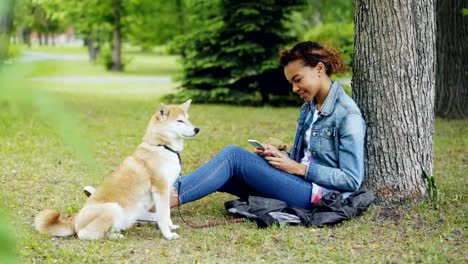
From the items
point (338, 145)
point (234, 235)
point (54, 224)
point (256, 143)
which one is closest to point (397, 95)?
point (338, 145)

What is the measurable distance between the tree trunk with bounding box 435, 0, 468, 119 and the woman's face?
7.23 metres

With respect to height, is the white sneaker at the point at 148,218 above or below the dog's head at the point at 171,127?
below

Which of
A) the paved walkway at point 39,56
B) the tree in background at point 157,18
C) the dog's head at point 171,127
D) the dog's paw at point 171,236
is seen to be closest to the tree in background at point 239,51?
the dog's head at point 171,127

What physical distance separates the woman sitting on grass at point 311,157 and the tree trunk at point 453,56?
23.0 ft

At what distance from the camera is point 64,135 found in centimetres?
107

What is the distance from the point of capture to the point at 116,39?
30547mm

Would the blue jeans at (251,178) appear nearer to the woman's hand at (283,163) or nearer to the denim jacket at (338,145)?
the woman's hand at (283,163)

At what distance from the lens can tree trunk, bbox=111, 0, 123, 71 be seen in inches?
1175

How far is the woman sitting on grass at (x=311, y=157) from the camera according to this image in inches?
192

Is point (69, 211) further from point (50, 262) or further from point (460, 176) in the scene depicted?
point (460, 176)

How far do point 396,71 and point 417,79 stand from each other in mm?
184

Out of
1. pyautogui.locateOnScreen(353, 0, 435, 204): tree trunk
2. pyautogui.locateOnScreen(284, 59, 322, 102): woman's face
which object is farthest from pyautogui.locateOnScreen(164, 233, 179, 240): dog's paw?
pyautogui.locateOnScreen(353, 0, 435, 204): tree trunk

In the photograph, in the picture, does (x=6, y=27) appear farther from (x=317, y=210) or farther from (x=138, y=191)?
(x=317, y=210)

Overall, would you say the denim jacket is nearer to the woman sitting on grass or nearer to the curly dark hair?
the woman sitting on grass
